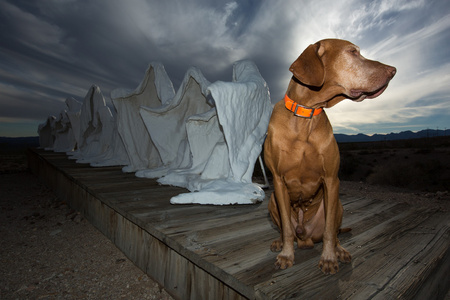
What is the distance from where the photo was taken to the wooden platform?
1.38 metres

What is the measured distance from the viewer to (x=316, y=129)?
143 cm

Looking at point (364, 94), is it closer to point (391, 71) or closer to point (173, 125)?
point (391, 71)

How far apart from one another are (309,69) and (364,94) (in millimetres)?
313

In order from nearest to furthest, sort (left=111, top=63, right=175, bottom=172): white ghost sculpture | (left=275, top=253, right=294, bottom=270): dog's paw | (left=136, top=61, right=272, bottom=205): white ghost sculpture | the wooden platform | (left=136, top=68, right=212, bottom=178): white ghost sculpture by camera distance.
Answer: the wooden platform < (left=275, top=253, right=294, bottom=270): dog's paw < (left=136, top=61, right=272, bottom=205): white ghost sculpture < (left=136, top=68, right=212, bottom=178): white ghost sculpture < (left=111, top=63, right=175, bottom=172): white ghost sculpture

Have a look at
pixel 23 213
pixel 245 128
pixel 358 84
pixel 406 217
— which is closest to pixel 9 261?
pixel 23 213

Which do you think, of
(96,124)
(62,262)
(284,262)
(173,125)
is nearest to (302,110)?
(284,262)

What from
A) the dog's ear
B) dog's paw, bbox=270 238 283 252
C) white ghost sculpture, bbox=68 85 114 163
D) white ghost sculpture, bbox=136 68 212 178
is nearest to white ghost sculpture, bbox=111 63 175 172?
white ghost sculpture, bbox=136 68 212 178

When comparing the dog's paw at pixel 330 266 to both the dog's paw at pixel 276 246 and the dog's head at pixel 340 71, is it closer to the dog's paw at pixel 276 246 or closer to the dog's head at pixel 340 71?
the dog's paw at pixel 276 246

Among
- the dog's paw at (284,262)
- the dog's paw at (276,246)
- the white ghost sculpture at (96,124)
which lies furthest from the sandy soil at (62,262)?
the white ghost sculpture at (96,124)

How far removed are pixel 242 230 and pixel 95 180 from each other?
129 inches

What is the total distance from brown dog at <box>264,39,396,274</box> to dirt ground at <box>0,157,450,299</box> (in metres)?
1.55

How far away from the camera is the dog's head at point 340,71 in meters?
1.21

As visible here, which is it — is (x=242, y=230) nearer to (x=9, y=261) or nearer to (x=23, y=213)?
→ (x=9, y=261)

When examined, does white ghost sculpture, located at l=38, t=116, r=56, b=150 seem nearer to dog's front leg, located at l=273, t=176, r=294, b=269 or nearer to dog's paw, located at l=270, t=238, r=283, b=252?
dog's paw, located at l=270, t=238, r=283, b=252
